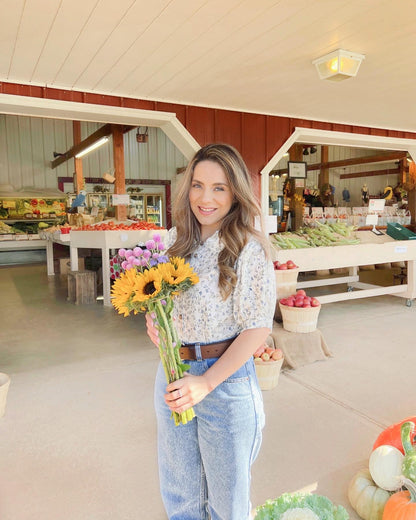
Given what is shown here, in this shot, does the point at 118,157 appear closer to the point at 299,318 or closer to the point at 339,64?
the point at 339,64

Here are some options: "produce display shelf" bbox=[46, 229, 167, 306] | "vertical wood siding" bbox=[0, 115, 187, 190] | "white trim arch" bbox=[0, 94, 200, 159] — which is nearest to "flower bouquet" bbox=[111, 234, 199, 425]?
"white trim arch" bbox=[0, 94, 200, 159]

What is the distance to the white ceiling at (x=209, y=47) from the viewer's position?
299 cm

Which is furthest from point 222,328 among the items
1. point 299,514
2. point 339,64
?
point 339,64

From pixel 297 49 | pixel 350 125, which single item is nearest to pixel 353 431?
pixel 297 49

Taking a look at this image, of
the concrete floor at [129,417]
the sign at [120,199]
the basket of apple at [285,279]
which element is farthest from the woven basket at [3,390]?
the sign at [120,199]

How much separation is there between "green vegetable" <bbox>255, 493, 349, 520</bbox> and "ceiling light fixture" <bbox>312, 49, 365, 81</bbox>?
366 cm

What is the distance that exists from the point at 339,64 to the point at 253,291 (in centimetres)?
331

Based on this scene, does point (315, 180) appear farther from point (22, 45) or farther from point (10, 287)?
point (22, 45)

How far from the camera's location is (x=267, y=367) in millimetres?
3338

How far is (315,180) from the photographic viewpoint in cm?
2050

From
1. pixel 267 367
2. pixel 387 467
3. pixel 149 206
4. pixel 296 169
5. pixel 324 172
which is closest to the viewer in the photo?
pixel 387 467

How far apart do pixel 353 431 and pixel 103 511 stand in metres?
1.61

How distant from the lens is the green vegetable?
1.22m

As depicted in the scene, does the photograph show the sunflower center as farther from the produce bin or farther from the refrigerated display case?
the refrigerated display case
